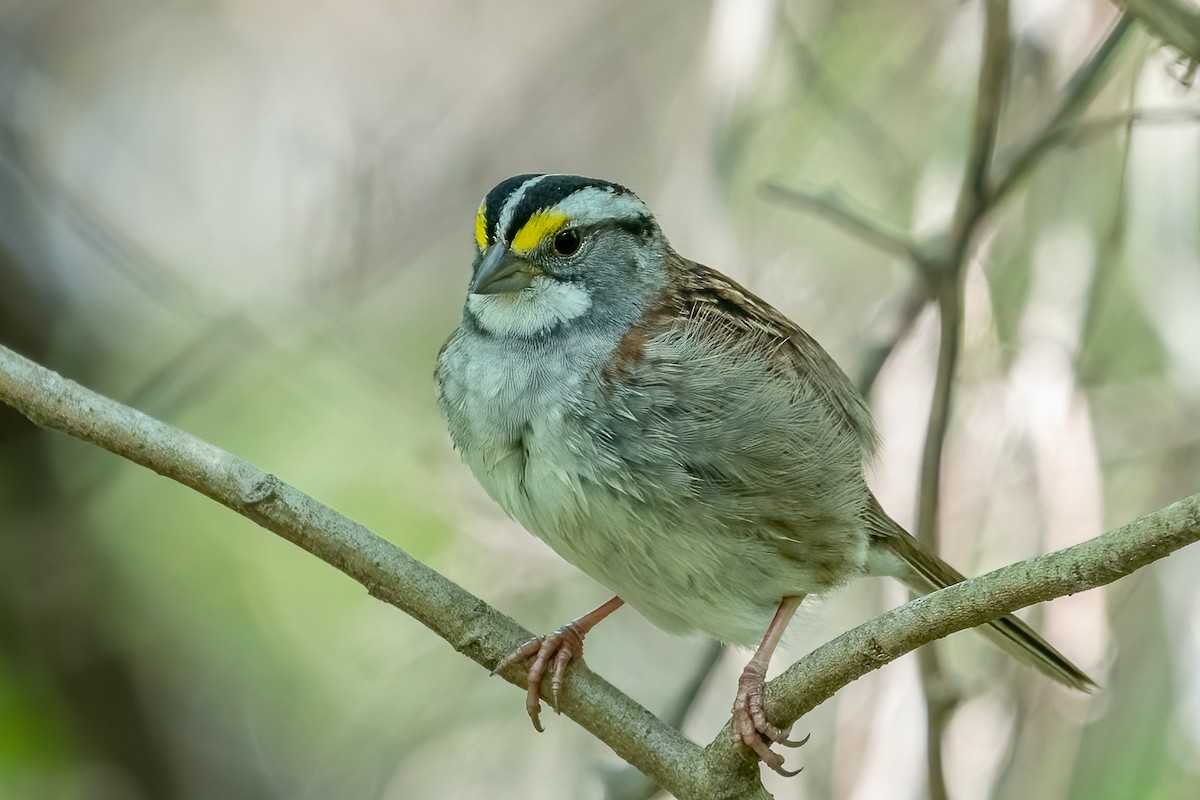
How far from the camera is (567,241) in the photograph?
3514 millimetres

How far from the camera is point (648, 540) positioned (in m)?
3.22

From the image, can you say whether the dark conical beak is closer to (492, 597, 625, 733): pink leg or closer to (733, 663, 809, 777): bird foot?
A: (492, 597, 625, 733): pink leg

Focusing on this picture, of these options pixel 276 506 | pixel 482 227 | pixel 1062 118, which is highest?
pixel 1062 118

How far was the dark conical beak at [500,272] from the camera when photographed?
3365 mm

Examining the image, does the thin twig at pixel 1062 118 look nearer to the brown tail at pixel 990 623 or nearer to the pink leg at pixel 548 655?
the brown tail at pixel 990 623

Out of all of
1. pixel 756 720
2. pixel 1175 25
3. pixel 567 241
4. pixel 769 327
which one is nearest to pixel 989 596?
pixel 756 720

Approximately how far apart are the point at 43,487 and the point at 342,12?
338 centimetres

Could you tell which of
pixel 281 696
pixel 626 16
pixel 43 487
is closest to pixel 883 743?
pixel 281 696

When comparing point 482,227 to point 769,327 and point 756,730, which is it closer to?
point 769,327

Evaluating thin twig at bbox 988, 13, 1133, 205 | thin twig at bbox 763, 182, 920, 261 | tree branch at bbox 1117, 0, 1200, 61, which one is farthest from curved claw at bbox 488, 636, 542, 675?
tree branch at bbox 1117, 0, 1200, 61

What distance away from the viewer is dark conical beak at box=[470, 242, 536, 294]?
3365 millimetres

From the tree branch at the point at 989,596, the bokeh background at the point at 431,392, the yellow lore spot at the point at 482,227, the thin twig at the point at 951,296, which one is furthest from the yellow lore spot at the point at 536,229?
the tree branch at the point at 989,596

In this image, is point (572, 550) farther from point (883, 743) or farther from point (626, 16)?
point (626, 16)

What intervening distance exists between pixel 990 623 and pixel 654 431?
99cm
